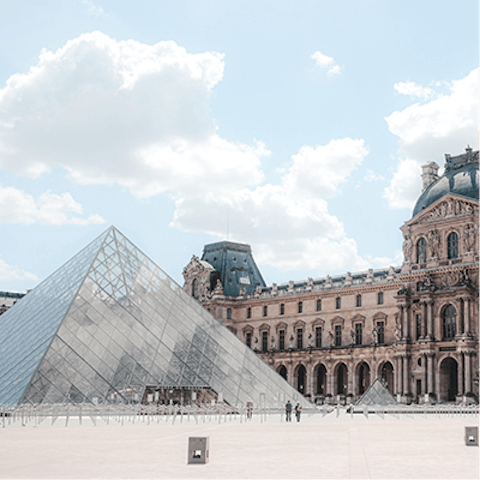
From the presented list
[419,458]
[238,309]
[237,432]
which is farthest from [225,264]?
[419,458]

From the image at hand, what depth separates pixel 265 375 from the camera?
37.3 metres

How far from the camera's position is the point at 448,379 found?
209 ft

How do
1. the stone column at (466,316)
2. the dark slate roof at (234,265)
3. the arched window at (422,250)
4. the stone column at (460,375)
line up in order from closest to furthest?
the stone column at (460,375)
the stone column at (466,316)
the arched window at (422,250)
the dark slate roof at (234,265)

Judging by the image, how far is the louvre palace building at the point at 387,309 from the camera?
6216 centimetres

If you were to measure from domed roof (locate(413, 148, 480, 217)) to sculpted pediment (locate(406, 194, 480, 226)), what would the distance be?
703mm

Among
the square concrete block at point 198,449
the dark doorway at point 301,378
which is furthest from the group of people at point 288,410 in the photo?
the dark doorway at point 301,378

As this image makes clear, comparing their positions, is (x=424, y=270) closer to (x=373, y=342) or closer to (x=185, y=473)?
(x=373, y=342)

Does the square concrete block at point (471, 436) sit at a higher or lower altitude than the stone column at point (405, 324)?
lower

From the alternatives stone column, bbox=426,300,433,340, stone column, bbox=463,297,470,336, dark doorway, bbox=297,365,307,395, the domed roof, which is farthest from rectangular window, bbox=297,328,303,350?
stone column, bbox=463,297,470,336

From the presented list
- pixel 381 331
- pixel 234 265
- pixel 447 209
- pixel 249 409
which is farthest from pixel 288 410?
pixel 234 265

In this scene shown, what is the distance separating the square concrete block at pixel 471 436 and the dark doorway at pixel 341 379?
2338 inches

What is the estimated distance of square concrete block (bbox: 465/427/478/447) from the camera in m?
16.7

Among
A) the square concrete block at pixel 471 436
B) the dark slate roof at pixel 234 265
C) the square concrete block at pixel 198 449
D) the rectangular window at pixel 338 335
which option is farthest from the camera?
the dark slate roof at pixel 234 265

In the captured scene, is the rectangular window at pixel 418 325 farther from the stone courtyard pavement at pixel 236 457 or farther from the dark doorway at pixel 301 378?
the stone courtyard pavement at pixel 236 457
